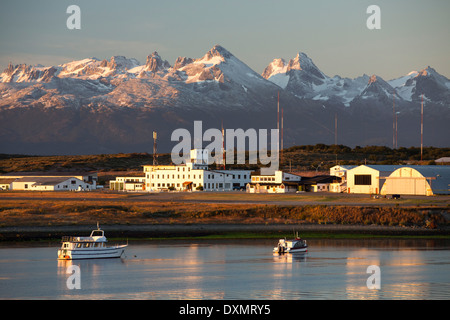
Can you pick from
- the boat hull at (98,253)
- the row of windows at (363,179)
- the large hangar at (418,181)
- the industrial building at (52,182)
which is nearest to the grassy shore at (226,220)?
the boat hull at (98,253)

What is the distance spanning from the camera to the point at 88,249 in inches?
2248

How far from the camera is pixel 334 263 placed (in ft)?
180

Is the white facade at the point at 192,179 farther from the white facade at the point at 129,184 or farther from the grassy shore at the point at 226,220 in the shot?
the grassy shore at the point at 226,220

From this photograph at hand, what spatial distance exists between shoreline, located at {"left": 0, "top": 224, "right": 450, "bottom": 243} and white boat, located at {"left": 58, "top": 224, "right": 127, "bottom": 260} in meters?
8.48

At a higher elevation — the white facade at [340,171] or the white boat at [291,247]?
the white facade at [340,171]

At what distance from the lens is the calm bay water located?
4416 cm

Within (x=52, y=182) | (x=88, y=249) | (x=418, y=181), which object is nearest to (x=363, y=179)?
(x=418, y=181)

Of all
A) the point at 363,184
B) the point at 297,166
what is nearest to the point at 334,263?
the point at 363,184

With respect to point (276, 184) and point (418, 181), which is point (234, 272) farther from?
point (276, 184)

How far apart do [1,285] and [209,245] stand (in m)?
21.8

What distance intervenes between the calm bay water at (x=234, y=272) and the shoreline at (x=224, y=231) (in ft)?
11.9

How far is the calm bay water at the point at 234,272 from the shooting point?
4416 centimetres

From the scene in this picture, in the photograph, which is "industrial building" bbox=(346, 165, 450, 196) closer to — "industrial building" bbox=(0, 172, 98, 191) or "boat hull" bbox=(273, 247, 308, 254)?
"boat hull" bbox=(273, 247, 308, 254)
